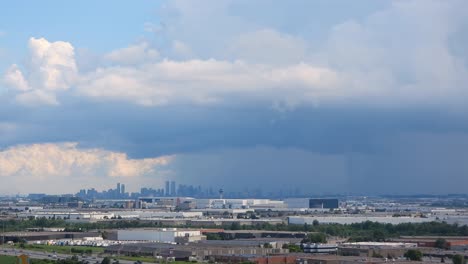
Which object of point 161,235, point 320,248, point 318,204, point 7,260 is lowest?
point 7,260

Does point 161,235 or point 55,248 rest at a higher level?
point 161,235

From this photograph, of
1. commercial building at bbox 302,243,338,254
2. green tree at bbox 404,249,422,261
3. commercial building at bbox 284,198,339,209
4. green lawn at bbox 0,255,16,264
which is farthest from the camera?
commercial building at bbox 284,198,339,209

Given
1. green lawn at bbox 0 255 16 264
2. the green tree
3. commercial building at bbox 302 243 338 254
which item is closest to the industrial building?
commercial building at bbox 302 243 338 254

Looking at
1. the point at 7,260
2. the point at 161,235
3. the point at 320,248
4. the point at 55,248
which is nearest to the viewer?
the point at 7,260

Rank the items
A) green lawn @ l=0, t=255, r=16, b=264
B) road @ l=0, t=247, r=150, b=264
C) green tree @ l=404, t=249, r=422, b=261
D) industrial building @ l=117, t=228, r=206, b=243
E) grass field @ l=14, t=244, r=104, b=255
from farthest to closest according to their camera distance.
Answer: industrial building @ l=117, t=228, r=206, b=243 → grass field @ l=14, t=244, r=104, b=255 → green tree @ l=404, t=249, r=422, b=261 → road @ l=0, t=247, r=150, b=264 → green lawn @ l=0, t=255, r=16, b=264

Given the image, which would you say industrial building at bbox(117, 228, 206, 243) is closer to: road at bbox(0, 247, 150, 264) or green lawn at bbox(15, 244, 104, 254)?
green lawn at bbox(15, 244, 104, 254)

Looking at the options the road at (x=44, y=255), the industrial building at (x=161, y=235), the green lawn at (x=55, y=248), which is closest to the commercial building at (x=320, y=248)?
the road at (x=44, y=255)

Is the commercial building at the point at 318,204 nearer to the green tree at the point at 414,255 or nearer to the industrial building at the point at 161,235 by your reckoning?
the industrial building at the point at 161,235

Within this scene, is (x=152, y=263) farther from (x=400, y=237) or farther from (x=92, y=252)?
(x=400, y=237)

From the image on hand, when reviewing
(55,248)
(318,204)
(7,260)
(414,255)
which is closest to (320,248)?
(414,255)

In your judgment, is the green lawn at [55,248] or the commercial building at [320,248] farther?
the green lawn at [55,248]

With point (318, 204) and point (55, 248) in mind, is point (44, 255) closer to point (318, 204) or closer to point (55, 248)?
point (55, 248)

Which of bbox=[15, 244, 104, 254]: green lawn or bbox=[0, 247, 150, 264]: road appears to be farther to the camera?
bbox=[15, 244, 104, 254]: green lawn
